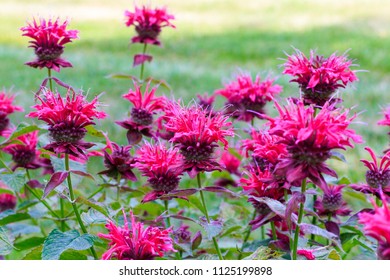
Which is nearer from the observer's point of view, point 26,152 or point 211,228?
point 211,228

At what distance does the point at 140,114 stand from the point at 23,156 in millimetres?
388

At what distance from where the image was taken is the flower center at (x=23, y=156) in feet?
6.64

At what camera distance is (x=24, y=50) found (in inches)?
307

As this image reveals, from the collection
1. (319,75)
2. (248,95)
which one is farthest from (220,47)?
(319,75)

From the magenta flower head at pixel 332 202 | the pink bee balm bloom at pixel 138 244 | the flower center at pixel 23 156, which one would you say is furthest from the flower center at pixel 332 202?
the flower center at pixel 23 156

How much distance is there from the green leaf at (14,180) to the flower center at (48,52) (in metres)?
0.31

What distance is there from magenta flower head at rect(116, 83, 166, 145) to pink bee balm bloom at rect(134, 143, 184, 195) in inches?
10.2

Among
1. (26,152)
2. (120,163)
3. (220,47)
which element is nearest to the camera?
(120,163)

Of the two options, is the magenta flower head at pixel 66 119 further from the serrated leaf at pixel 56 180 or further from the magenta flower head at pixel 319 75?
the magenta flower head at pixel 319 75

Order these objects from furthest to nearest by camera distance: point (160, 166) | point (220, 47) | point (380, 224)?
point (220, 47)
point (160, 166)
point (380, 224)

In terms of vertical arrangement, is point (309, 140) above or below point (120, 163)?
above

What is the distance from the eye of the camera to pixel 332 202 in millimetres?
1809

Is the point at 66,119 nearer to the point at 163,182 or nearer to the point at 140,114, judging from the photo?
the point at 163,182

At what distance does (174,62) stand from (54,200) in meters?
4.89
